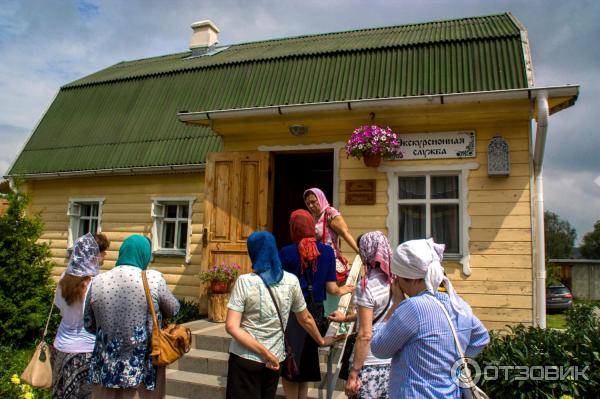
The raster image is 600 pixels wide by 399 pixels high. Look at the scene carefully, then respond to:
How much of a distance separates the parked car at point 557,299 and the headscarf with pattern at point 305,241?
17.8 metres

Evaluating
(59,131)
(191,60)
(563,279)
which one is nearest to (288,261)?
(191,60)

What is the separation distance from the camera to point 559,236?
64.0 meters

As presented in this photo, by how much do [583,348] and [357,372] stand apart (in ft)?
9.92

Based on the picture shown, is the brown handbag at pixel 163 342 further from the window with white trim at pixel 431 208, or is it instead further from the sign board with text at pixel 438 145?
the sign board with text at pixel 438 145

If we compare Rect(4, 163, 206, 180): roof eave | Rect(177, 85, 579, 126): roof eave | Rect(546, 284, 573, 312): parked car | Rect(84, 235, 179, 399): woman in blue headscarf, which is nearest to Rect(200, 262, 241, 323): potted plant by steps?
Rect(177, 85, 579, 126): roof eave

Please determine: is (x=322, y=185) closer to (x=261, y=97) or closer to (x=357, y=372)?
(x=261, y=97)

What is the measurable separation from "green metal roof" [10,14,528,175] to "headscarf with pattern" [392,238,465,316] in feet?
17.1

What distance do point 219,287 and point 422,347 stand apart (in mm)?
5114

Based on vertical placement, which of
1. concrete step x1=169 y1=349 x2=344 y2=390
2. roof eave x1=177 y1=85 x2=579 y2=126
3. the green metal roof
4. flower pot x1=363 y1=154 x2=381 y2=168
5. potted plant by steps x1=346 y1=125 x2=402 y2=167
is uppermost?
the green metal roof

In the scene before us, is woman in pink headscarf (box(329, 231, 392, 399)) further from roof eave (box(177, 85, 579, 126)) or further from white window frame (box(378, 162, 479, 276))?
white window frame (box(378, 162, 479, 276))

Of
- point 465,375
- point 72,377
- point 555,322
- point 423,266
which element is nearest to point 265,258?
point 423,266

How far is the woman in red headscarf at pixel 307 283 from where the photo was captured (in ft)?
11.8

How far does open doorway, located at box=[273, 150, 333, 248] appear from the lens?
880cm

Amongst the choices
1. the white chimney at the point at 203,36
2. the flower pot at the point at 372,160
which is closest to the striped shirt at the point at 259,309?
the flower pot at the point at 372,160
